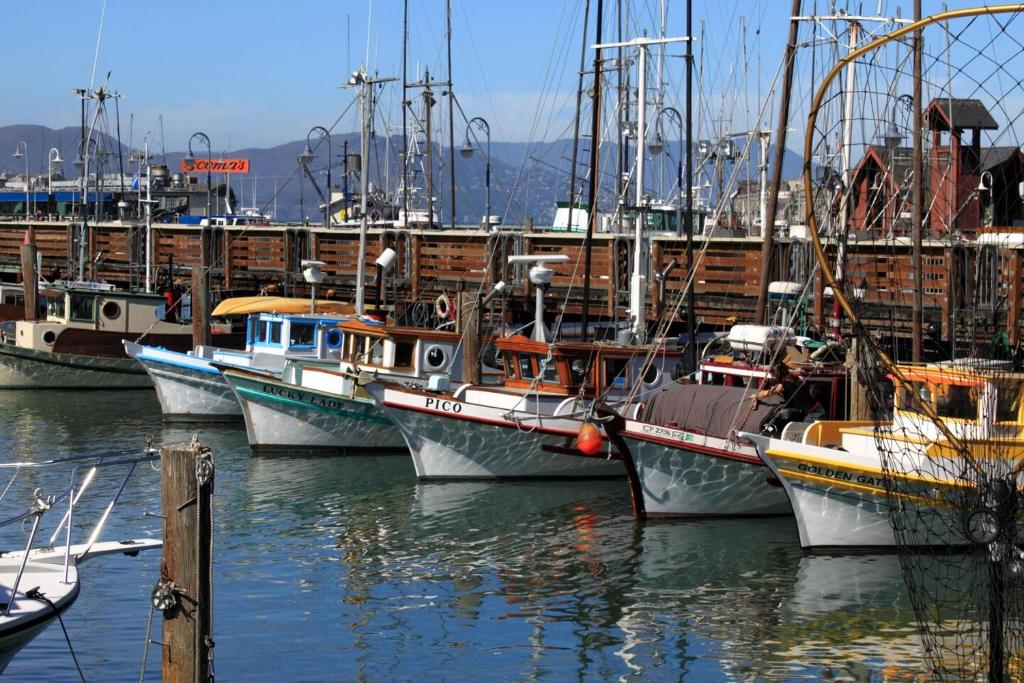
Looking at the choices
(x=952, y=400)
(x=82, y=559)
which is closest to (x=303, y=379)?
(x=82, y=559)

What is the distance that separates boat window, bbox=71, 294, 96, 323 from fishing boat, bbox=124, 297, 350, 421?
5748mm

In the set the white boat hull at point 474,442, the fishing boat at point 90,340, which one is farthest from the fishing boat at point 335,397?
the fishing boat at point 90,340

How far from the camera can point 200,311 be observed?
107ft

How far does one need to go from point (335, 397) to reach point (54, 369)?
493 inches

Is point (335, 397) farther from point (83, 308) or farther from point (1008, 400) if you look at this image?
point (1008, 400)

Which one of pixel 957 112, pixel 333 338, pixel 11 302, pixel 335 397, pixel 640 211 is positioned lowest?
pixel 335 397

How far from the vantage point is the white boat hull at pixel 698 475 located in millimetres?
18844

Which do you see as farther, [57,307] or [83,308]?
[57,307]

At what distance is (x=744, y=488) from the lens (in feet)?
63.4

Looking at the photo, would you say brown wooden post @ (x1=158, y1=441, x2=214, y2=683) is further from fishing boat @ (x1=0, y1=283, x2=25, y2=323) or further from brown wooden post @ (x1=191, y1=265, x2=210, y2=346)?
fishing boat @ (x1=0, y1=283, x2=25, y2=323)

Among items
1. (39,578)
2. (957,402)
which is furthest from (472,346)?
(957,402)

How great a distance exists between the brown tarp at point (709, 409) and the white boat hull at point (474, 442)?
6.46 ft

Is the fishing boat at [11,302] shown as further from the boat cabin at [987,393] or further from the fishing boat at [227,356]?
the boat cabin at [987,393]

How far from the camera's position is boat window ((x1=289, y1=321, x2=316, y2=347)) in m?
28.6
